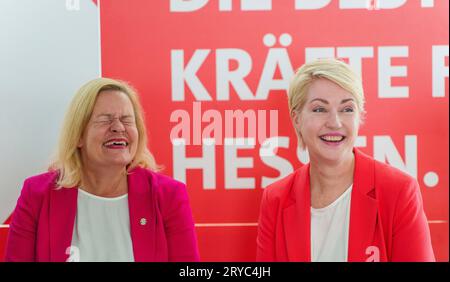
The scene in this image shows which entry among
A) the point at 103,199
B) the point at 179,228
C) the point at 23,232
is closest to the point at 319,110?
the point at 179,228

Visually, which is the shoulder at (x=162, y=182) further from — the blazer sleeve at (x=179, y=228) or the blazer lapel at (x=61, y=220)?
the blazer lapel at (x=61, y=220)

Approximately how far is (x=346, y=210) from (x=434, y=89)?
48cm

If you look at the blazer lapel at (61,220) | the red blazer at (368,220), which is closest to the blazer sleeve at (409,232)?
the red blazer at (368,220)

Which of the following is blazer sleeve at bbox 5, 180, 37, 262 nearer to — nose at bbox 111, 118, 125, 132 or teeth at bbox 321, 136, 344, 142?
nose at bbox 111, 118, 125, 132

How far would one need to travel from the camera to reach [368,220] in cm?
164

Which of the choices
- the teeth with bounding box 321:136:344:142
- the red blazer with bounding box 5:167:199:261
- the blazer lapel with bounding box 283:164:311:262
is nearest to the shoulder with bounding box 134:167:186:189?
the red blazer with bounding box 5:167:199:261

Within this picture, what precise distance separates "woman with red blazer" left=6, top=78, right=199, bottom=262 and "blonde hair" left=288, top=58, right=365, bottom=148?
481mm

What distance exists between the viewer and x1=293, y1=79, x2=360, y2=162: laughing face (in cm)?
161

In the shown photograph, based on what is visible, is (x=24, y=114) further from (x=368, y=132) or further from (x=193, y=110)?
(x=368, y=132)

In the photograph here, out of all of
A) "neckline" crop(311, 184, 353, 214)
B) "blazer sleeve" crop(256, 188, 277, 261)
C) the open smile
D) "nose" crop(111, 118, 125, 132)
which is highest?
"nose" crop(111, 118, 125, 132)

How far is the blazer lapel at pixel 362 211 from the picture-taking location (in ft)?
5.36

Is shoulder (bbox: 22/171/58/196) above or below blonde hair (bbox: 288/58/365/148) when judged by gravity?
below

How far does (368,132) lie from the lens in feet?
5.53

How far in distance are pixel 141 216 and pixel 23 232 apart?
15.3 inches
